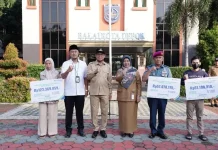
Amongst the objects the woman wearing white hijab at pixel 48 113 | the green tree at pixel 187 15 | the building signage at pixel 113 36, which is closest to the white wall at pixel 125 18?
the building signage at pixel 113 36

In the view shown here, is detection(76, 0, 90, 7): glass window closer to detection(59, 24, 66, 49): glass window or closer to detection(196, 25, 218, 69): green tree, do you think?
detection(59, 24, 66, 49): glass window

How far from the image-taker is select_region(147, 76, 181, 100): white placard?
16.6ft

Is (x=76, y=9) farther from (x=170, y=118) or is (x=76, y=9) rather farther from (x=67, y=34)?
(x=170, y=118)

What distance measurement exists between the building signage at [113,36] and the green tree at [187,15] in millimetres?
5926

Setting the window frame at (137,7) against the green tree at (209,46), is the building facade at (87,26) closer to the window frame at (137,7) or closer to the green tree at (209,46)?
the window frame at (137,7)

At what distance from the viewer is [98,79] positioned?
503cm

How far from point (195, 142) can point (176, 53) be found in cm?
1823

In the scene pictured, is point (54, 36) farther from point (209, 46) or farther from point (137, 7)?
point (209, 46)

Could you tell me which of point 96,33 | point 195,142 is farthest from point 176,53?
point 195,142

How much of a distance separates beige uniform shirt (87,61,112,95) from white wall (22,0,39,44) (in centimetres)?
1793

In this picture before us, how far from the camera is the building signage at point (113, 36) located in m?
19.6

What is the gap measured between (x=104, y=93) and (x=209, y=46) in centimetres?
1059

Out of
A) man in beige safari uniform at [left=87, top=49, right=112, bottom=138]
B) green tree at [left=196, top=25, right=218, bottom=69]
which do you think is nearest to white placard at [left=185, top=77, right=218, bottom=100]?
man in beige safari uniform at [left=87, top=49, right=112, bottom=138]

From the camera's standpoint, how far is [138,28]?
2112cm
